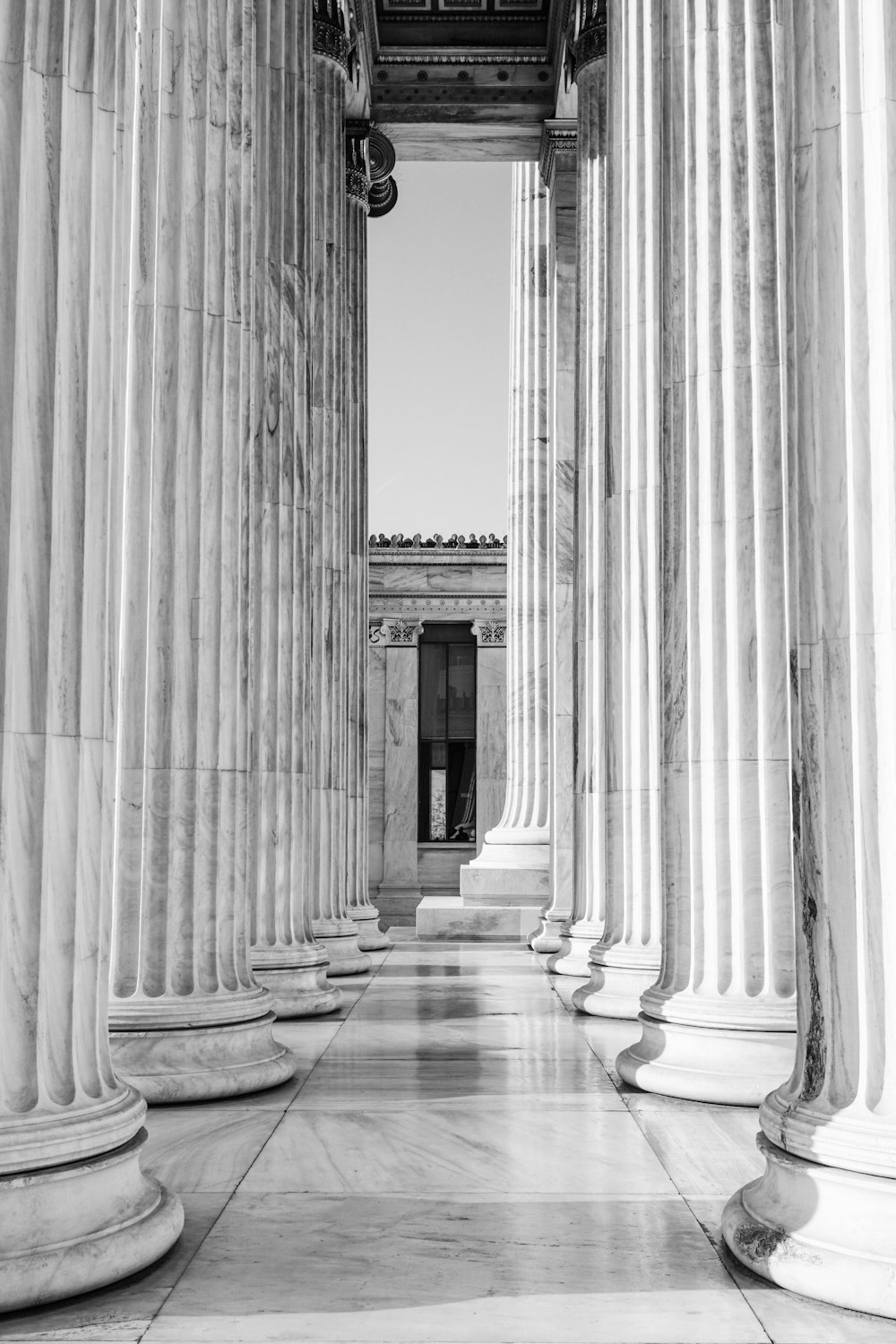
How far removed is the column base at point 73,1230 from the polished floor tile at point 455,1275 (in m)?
0.76

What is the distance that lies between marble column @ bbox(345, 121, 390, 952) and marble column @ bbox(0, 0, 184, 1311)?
43.6 metres

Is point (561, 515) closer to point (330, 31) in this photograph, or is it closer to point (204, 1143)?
point (330, 31)

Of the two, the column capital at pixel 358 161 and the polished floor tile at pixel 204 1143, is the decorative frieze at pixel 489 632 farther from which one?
the polished floor tile at pixel 204 1143

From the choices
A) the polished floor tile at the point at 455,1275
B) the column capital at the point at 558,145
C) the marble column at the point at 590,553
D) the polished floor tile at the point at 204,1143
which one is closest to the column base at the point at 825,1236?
the polished floor tile at the point at 455,1275

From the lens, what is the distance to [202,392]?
2577 cm

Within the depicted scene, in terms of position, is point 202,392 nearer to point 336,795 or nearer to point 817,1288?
point 817,1288

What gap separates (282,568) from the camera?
3866 cm

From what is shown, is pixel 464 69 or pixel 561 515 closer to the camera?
pixel 561 515

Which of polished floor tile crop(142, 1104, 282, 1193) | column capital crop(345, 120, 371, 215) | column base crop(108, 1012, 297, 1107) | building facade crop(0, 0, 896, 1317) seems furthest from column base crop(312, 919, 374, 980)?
column capital crop(345, 120, 371, 215)

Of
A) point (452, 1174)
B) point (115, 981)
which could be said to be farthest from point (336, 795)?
point (452, 1174)

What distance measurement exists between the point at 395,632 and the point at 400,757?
10921 millimetres

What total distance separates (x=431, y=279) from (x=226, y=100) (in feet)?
448

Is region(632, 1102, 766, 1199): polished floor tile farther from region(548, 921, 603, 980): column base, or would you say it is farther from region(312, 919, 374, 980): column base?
region(312, 919, 374, 980): column base

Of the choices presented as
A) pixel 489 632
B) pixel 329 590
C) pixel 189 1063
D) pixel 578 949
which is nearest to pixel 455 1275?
pixel 189 1063
